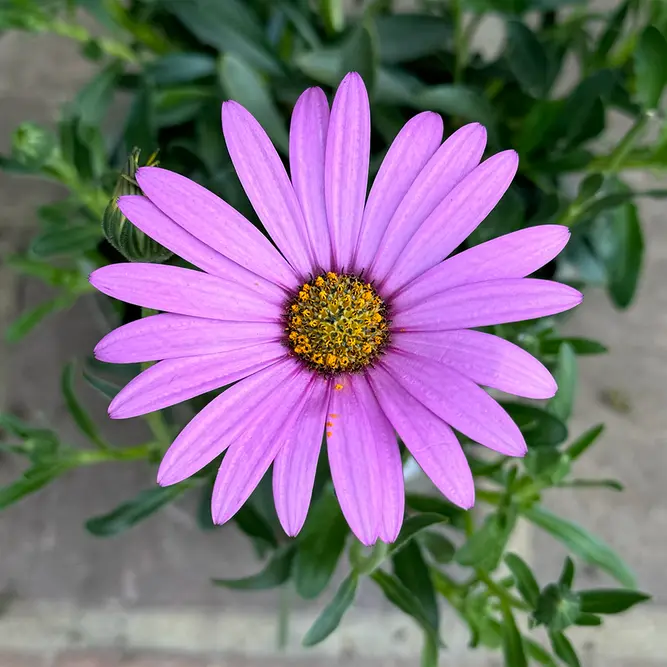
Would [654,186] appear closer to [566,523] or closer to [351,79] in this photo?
[566,523]

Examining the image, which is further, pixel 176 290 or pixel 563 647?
pixel 563 647

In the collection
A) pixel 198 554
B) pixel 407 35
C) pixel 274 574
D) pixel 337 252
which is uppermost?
pixel 407 35

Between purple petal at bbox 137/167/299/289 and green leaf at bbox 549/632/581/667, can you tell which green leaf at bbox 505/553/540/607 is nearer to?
green leaf at bbox 549/632/581/667

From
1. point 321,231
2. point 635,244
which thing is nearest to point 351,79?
point 321,231

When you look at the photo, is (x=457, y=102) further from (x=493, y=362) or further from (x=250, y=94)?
(x=493, y=362)

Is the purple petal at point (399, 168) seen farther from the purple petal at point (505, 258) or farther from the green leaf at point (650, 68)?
the green leaf at point (650, 68)

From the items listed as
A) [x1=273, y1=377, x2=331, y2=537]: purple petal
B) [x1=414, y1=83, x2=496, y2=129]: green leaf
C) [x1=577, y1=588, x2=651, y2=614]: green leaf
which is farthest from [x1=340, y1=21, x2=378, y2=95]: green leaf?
[x1=577, y1=588, x2=651, y2=614]: green leaf

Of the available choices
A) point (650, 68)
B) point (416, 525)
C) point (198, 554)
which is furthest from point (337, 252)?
point (198, 554)

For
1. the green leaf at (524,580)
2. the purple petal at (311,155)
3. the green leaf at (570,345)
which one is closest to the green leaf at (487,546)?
the green leaf at (524,580)
